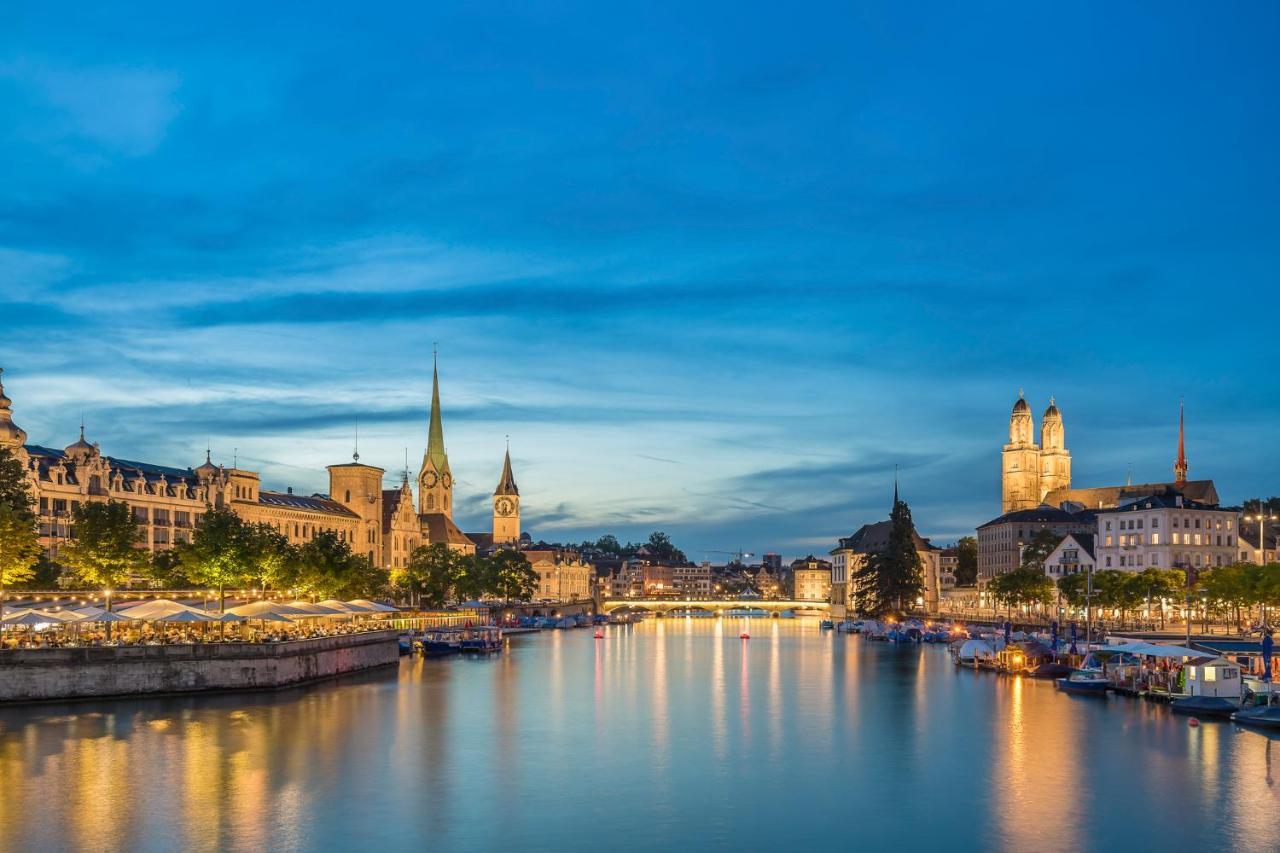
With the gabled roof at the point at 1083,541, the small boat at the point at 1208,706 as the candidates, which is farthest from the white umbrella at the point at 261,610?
the gabled roof at the point at 1083,541

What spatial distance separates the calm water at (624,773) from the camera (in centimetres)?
4106

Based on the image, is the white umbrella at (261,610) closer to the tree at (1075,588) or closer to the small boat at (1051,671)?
the small boat at (1051,671)

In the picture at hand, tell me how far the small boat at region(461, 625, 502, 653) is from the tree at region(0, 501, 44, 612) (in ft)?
163

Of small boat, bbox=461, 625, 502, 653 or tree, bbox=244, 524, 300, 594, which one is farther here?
small boat, bbox=461, 625, 502, 653

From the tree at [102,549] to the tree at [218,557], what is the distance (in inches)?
168

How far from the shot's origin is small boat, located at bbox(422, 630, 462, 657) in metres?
122

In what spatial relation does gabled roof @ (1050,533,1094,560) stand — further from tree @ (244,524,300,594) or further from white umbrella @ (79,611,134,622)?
white umbrella @ (79,611,134,622)

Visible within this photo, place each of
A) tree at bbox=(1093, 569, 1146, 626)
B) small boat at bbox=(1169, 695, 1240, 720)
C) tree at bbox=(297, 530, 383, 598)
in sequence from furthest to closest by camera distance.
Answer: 1. tree at bbox=(1093, 569, 1146, 626)
2. tree at bbox=(297, 530, 383, 598)
3. small boat at bbox=(1169, 695, 1240, 720)

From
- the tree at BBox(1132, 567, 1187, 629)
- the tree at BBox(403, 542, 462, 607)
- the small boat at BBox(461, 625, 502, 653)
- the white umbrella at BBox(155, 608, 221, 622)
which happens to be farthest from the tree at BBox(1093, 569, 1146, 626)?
the tree at BBox(403, 542, 462, 607)

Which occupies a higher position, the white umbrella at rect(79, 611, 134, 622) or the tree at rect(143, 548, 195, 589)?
the tree at rect(143, 548, 195, 589)

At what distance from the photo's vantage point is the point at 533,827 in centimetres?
4238

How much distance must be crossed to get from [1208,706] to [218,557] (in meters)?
68.1

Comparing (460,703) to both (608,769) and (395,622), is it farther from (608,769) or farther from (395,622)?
(395,622)

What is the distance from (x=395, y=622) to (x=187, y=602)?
118 ft
